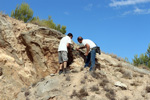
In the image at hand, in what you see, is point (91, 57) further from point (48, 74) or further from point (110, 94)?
point (48, 74)

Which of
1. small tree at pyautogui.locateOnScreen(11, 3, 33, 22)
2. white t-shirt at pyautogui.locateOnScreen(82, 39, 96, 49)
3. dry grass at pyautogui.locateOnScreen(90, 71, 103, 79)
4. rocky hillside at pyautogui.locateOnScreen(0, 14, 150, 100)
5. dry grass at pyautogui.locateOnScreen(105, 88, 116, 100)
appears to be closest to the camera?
dry grass at pyautogui.locateOnScreen(105, 88, 116, 100)

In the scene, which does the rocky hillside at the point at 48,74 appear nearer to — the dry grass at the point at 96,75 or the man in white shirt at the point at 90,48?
the dry grass at the point at 96,75

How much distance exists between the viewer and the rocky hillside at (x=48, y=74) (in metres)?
9.16

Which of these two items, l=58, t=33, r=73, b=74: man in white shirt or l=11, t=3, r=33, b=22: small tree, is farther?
l=11, t=3, r=33, b=22: small tree

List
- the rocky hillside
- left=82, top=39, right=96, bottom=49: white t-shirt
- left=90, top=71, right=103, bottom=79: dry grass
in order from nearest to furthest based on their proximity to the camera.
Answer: the rocky hillside
left=90, top=71, right=103, bottom=79: dry grass
left=82, top=39, right=96, bottom=49: white t-shirt

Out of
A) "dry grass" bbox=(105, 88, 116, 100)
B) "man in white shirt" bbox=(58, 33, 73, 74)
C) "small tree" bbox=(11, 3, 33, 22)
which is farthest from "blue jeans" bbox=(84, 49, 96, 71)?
"small tree" bbox=(11, 3, 33, 22)

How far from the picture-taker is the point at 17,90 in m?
9.94

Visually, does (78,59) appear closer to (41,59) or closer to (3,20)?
(41,59)

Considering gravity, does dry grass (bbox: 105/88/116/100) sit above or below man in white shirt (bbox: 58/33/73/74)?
below

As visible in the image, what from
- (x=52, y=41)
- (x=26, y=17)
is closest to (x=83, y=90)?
(x=52, y=41)

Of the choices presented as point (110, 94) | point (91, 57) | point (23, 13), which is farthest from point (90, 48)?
point (23, 13)

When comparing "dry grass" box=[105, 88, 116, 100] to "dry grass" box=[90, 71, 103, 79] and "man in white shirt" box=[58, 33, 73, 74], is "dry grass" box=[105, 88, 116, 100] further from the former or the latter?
"man in white shirt" box=[58, 33, 73, 74]

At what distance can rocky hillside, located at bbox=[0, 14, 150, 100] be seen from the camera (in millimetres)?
9156

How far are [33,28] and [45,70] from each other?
2638mm
